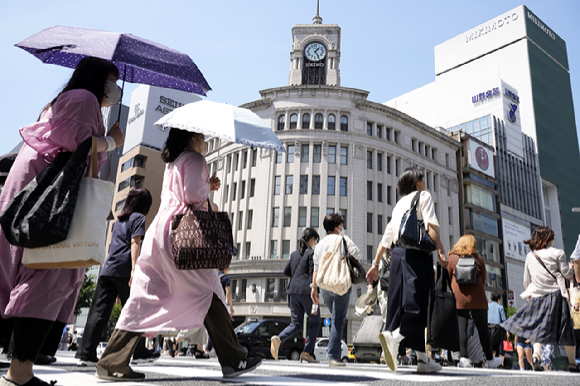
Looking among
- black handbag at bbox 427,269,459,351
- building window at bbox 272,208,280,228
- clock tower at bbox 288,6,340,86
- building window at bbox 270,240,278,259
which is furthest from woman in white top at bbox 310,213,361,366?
clock tower at bbox 288,6,340,86

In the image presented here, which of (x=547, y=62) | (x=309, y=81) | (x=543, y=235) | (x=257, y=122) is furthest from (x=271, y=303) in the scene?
(x=547, y=62)

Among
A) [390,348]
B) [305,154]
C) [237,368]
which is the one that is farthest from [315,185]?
[237,368]

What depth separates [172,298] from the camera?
10.1 ft

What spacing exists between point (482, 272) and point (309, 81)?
51.6m

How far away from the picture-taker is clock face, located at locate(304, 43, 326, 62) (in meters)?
55.7

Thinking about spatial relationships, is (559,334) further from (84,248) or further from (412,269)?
(84,248)

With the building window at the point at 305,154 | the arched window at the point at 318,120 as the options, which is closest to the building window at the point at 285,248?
the building window at the point at 305,154

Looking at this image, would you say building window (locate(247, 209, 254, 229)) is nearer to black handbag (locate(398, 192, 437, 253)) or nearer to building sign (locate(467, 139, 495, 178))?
building sign (locate(467, 139, 495, 178))

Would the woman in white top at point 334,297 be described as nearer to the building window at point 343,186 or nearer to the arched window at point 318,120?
the building window at point 343,186

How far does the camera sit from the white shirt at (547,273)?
600 centimetres

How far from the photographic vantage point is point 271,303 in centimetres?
3894

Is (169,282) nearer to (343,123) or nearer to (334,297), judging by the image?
(334,297)

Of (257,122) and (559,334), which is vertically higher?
(257,122)

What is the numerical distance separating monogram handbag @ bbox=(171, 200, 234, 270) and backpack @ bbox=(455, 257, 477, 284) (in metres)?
3.56
